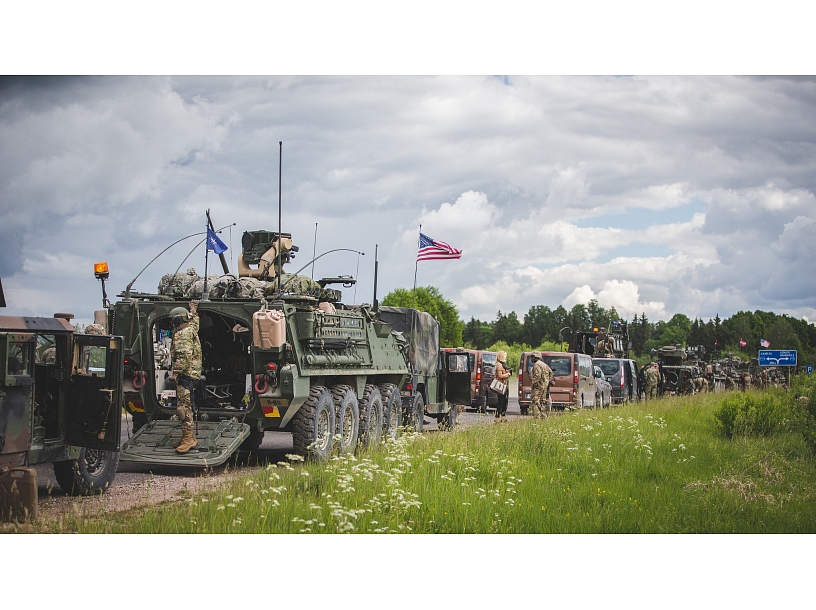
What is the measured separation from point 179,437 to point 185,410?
1.64 ft

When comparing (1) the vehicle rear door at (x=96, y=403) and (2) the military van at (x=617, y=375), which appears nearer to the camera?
(1) the vehicle rear door at (x=96, y=403)

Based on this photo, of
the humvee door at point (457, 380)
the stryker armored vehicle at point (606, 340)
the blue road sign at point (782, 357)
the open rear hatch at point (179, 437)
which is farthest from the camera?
the stryker armored vehicle at point (606, 340)

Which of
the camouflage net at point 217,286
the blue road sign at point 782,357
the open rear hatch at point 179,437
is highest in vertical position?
the camouflage net at point 217,286

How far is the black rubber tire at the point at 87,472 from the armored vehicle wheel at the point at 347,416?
3.50m

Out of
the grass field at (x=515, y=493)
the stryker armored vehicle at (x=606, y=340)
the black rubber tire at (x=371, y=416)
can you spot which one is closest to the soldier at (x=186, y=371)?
the grass field at (x=515, y=493)

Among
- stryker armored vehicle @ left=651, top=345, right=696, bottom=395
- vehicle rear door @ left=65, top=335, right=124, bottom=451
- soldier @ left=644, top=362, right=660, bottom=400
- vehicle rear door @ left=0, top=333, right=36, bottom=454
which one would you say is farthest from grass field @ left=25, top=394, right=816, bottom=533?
stryker armored vehicle @ left=651, top=345, right=696, bottom=395

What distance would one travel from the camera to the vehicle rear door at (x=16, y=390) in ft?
26.9

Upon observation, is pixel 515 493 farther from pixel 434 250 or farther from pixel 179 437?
pixel 434 250

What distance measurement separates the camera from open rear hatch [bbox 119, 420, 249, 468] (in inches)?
439

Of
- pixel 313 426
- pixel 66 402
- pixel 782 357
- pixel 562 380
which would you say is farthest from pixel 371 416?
pixel 782 357

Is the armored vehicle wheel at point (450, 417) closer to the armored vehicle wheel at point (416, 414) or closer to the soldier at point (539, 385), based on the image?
the soldier at point (539, 385)

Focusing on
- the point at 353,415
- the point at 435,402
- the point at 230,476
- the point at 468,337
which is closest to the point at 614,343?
the point at 435,402

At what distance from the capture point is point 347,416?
1342cm

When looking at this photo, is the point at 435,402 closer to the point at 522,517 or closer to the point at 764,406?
the point at 764,406
